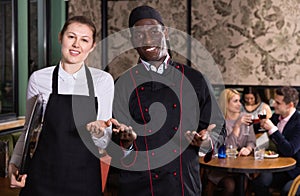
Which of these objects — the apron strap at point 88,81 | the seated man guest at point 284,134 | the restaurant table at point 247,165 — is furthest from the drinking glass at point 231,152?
the apron strap at point 88,81

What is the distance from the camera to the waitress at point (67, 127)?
→ 5.56ft

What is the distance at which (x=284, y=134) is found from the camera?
3.56 m

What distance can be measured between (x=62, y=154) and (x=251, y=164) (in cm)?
190

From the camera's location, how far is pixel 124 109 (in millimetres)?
1737

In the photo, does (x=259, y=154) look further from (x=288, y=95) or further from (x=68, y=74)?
(x=68, y=74)

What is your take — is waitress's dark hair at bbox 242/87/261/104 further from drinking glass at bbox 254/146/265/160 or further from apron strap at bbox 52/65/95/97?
apron strap at bbox 52/65/95/97

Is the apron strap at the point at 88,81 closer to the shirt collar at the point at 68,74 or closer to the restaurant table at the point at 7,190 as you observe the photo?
the shirt collar at the point at 68,74

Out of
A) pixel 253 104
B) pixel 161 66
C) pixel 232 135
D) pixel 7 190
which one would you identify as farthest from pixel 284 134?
pixel 7 190

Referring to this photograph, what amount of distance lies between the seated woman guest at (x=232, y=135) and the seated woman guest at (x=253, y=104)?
33cm

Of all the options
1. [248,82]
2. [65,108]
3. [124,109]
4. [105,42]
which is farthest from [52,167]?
[105,42]

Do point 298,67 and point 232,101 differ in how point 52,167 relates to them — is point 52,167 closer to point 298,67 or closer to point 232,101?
point 232,101

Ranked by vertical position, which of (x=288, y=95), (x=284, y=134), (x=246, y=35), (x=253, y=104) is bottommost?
(x=284, y=134)

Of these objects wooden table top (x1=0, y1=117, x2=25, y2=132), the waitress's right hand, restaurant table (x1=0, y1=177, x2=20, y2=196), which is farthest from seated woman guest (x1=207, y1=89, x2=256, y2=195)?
the waitress's right hand

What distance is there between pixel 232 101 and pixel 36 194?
2559 millimetres
